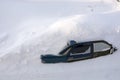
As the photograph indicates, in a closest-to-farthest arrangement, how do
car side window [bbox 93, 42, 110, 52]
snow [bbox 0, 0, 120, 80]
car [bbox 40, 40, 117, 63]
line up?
snow [bbox 0, 0, 120, 80]
car [bbox 40, 40, 117, 63]
car side window [bbox 93, 42, 110, 52]

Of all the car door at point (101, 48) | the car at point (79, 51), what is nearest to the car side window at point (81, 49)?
the car at point (79, 51)

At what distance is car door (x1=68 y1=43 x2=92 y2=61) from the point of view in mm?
8633

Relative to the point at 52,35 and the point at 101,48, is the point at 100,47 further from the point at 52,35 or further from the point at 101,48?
the point at 52,35

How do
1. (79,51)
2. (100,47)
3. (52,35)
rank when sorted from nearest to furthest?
(79,51), (100,47), (52,35)

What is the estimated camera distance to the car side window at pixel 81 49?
863 cm

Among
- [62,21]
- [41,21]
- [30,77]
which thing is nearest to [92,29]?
[62,21]

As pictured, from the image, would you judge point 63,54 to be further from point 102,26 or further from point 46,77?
point 102,26

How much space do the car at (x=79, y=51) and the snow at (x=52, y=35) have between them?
0.55 ft

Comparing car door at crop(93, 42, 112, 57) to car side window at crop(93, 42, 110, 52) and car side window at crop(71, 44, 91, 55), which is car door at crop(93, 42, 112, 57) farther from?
car side window at crop(71, 44, 91, 55)

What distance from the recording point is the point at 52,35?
932cm

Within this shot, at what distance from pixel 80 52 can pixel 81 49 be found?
0.34 feet

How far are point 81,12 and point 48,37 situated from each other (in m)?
2.57

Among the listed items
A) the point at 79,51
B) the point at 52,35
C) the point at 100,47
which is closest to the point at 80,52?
the point at 79,51

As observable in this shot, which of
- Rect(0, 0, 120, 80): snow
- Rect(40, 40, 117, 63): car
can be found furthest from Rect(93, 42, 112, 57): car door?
Rect(0, 0, 120, 80): snow
